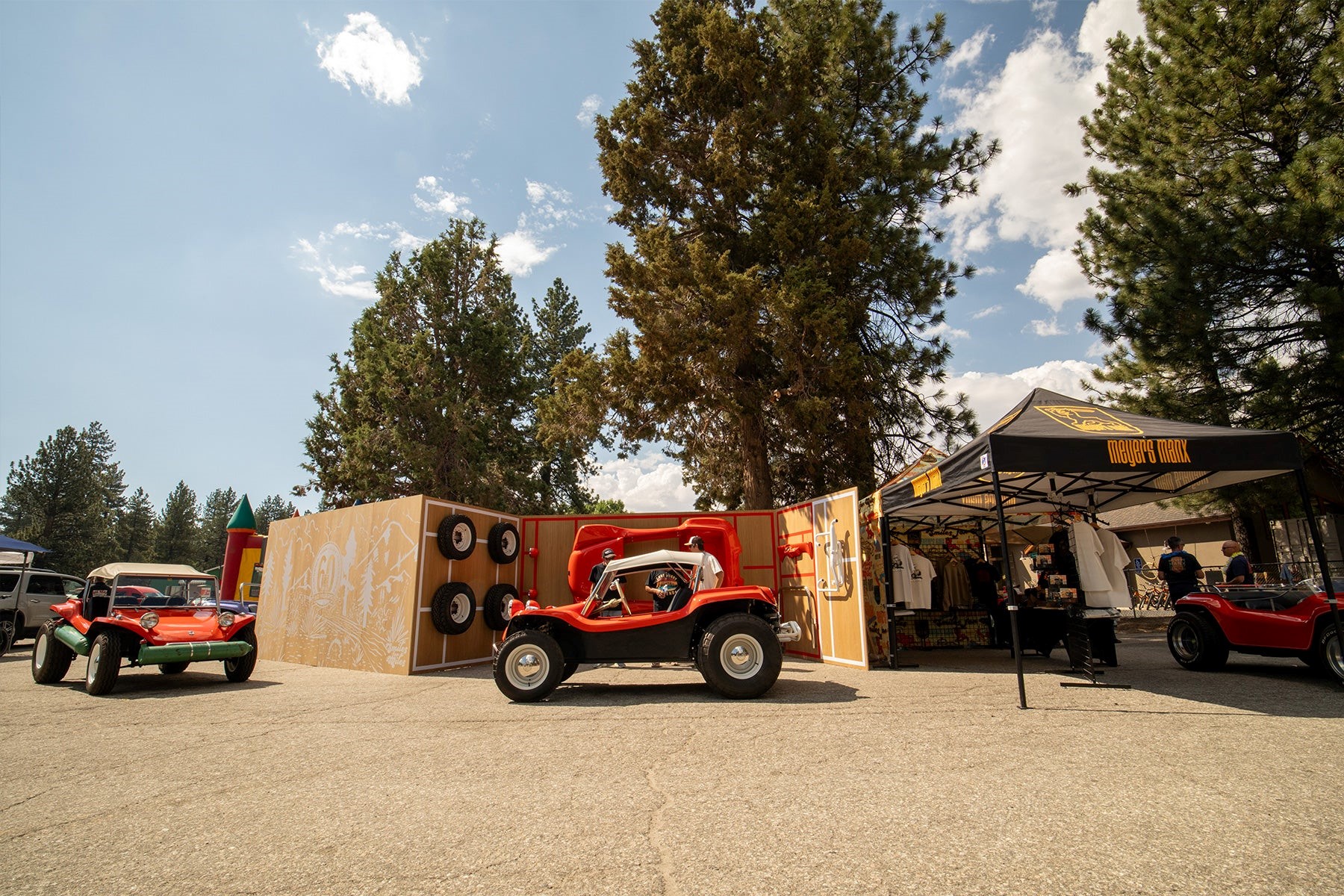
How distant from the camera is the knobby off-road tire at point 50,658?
8.69 meters

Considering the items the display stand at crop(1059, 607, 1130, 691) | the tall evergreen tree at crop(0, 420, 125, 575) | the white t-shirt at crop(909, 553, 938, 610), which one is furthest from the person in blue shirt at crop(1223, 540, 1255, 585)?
the tall evergreen tree at crop(0, 420, 125, 575)

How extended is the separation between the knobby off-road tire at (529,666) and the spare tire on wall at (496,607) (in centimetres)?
419

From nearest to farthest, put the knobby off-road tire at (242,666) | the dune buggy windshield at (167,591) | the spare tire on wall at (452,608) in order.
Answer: the dune buggy windshield at (167,591) < the knobby off-road tire at (242,666) < the spare tire on wall at (452,608)

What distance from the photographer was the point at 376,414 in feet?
74.8

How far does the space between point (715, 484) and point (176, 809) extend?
14.1 meters

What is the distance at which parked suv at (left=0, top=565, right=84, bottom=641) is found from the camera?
1434 centimetres

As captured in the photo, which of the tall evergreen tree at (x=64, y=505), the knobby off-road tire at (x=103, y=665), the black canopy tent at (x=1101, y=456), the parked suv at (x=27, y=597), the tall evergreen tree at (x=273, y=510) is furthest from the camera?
the tall evergreen tree at (x=273, y=510)

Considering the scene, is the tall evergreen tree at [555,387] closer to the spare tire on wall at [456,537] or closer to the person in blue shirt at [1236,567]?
the spare tire on wall at [456,537]

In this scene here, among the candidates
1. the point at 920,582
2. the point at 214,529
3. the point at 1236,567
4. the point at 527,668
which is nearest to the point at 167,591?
the point at 527,668

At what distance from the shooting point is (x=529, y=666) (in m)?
7.02

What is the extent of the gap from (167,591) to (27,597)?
9.41 meters

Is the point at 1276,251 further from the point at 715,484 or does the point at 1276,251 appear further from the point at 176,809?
the point at 176,809

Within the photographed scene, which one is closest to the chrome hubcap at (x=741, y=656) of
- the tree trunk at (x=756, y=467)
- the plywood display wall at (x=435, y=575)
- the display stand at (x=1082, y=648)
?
the plywood display wall at (x=435, y=575)

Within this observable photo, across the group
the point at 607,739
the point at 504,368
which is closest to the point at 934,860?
the point at 607,739
